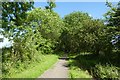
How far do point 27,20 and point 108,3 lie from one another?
31.1 ft

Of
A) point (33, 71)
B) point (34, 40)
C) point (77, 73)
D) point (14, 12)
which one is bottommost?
point (77, 73)

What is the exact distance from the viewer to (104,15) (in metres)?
26.8

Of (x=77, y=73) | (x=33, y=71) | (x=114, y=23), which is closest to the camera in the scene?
(x=33, y=71)

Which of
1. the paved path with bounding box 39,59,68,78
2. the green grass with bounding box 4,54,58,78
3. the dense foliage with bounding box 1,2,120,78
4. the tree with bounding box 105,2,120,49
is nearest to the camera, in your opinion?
the green grass with bounding box 4,54,58,78

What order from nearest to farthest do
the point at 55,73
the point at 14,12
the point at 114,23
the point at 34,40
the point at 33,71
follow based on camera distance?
the point at 33,71, the point at 55,73, the point at 14,12, the point at 114,23, the point at 34,40

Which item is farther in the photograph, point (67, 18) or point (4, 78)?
point (67, 18)

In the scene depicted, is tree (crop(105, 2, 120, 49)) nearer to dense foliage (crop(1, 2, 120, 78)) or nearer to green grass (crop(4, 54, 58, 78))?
dense foliage (crop(1, 2, 120, 78))

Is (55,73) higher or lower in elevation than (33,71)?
lower

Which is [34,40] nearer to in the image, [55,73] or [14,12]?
[14,12]

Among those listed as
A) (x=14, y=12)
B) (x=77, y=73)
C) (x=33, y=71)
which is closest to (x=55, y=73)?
(x=77, y=73)

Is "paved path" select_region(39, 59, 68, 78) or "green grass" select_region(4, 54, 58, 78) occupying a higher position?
"green grass" select_region(4, 54, 58, 78)

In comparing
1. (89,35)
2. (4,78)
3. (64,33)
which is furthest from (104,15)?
(64,33)

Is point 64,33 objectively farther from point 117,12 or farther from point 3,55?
point 3,55

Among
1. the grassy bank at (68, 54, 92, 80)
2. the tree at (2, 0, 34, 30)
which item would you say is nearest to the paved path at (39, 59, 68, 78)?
the grassy bank at (68, 54, 92, 80)
